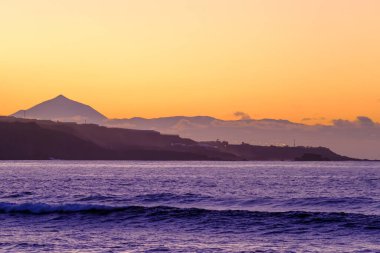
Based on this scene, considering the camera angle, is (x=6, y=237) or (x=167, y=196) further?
(x=167, y=196)

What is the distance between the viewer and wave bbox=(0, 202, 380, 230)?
53.6 metres

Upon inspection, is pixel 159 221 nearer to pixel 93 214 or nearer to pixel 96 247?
pixel 93 214

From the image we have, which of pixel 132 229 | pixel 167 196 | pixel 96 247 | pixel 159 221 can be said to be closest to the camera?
pixel 96 247

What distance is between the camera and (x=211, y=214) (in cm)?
5934

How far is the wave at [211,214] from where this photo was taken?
53.6 metres

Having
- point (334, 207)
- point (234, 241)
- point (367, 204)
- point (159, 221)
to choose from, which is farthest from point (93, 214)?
point (367, 204)

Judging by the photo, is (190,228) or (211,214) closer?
(190,228)

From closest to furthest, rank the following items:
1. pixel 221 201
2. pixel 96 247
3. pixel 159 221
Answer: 1. pixel 96 247
2. pixel 159 221
3. pixel 221 201

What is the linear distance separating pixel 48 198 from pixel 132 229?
3293 centimetres

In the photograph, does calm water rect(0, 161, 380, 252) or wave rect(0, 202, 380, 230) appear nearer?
calm water rect(0, 161, 380, 252)

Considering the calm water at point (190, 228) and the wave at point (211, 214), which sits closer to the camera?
the calm water at point (190, 228)

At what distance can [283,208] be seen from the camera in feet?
229

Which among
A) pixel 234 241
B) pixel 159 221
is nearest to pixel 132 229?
pixel 159 221

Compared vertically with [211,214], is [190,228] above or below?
below
